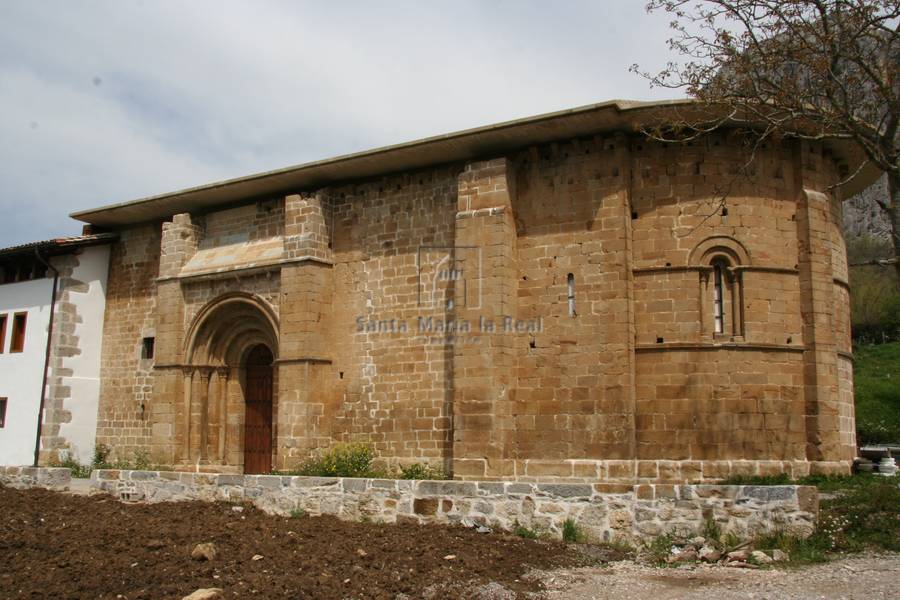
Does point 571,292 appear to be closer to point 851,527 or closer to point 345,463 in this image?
point 345,463

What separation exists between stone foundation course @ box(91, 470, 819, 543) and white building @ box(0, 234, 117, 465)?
8598 mm

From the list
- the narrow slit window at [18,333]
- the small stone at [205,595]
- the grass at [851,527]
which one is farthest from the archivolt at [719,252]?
the narrow slit window at [18,333]

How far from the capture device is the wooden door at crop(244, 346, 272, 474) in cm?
1845

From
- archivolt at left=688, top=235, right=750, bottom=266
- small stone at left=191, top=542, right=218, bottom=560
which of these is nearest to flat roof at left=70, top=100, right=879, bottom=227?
archivolt at left=688, top=235, right=750, bottom=266

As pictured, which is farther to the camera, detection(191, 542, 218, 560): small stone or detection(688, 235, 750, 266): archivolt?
detection(688, 235, 750, 266): archivolt

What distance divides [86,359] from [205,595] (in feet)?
46.7

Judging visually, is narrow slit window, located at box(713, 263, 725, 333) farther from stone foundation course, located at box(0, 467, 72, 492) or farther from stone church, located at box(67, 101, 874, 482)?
stone foundation course, located at box(0, 467, 72, 492)

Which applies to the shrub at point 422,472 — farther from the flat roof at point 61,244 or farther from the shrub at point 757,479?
the flat roof at point 61,244

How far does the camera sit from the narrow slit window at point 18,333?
68.0ft

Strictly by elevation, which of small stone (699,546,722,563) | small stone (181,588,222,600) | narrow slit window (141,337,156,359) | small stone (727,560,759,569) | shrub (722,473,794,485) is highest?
narrow slit window (141,337,156,359)

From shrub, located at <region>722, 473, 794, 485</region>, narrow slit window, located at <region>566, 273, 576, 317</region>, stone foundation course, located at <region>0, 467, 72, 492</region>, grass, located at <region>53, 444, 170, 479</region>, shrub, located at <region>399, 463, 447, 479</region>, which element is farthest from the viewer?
grass, located at <region>53, 444, 170, 479</region>

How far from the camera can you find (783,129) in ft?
44.4

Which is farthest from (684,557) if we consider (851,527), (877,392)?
(877,392)

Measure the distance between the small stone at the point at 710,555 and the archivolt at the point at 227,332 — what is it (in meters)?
10.8
